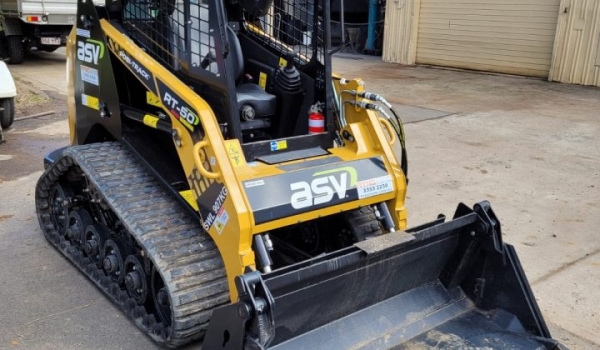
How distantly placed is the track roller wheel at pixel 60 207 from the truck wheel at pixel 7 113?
3.69m

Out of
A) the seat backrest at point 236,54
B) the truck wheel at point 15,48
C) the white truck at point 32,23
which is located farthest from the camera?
the truck wheel at point 15,48

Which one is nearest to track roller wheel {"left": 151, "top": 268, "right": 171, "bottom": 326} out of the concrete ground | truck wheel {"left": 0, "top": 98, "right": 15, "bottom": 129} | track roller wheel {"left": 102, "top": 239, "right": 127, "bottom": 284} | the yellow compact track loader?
the yellow compact track loader

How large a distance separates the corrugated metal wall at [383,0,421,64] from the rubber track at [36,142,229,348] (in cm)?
1236

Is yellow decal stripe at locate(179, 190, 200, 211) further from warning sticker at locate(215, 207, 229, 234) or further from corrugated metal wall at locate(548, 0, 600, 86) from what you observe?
corrugated metal wall at locate(548, 0, 600, 86)

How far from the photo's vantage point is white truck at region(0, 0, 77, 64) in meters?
12.8

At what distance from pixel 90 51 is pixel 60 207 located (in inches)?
43.3

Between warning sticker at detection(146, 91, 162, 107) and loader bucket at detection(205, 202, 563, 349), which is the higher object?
warning sticker at detection(146, 91, 162, 107)

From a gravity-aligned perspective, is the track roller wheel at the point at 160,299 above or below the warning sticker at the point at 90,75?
below

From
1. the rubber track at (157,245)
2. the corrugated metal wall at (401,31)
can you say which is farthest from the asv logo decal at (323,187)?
the corrugated metal wall at (401,31)

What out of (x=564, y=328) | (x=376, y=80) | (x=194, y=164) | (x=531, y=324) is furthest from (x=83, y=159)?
(x=376, y=80)

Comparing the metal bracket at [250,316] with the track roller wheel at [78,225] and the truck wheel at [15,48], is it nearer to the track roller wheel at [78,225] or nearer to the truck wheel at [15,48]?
the track roller wheel at [78,225]

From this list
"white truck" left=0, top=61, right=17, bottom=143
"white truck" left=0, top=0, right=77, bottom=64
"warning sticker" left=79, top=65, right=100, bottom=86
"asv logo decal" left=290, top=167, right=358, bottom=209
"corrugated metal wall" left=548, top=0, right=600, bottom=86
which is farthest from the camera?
"white truck" left=0, top=0, right=77, bottom=64

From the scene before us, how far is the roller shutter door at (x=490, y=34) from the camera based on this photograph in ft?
42.9

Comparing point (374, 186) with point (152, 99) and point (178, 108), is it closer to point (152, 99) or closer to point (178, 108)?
point (178, 108)
